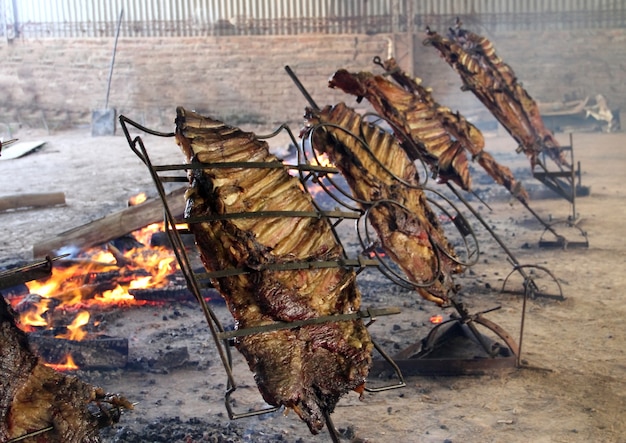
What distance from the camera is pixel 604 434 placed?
470cm

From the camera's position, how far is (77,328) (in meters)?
6.85

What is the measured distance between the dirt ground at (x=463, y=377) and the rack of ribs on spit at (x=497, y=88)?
1480 mm

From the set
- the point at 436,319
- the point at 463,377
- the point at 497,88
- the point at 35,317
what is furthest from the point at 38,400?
the point at 497,88

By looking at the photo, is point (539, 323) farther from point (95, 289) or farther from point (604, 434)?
point (95, 289)

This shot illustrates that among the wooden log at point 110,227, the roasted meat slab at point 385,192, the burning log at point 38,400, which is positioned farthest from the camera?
the wooden log at point 110,227

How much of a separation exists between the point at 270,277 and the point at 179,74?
21.0m

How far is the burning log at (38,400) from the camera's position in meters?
3.00

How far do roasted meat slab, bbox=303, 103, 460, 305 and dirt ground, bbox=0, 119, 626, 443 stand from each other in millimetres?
849

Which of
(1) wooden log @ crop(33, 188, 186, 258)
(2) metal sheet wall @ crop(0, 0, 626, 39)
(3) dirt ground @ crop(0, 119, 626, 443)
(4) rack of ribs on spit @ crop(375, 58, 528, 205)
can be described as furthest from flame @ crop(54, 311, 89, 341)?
(2) metal sheet wall @ crop(0, 0, 626, 39)

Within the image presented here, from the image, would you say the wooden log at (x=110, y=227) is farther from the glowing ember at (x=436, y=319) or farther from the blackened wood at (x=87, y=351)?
the glowing ember at (x=436, y=319)

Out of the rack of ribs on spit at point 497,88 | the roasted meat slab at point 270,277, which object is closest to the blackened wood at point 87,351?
the roasted meat slab at point 270,277

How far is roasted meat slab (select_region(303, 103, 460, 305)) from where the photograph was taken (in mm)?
5055

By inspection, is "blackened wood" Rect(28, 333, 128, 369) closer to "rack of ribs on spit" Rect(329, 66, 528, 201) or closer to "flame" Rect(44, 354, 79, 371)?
"flame" Rect(44, 354, 79, 371)

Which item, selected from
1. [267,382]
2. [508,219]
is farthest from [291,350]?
[508,219]
